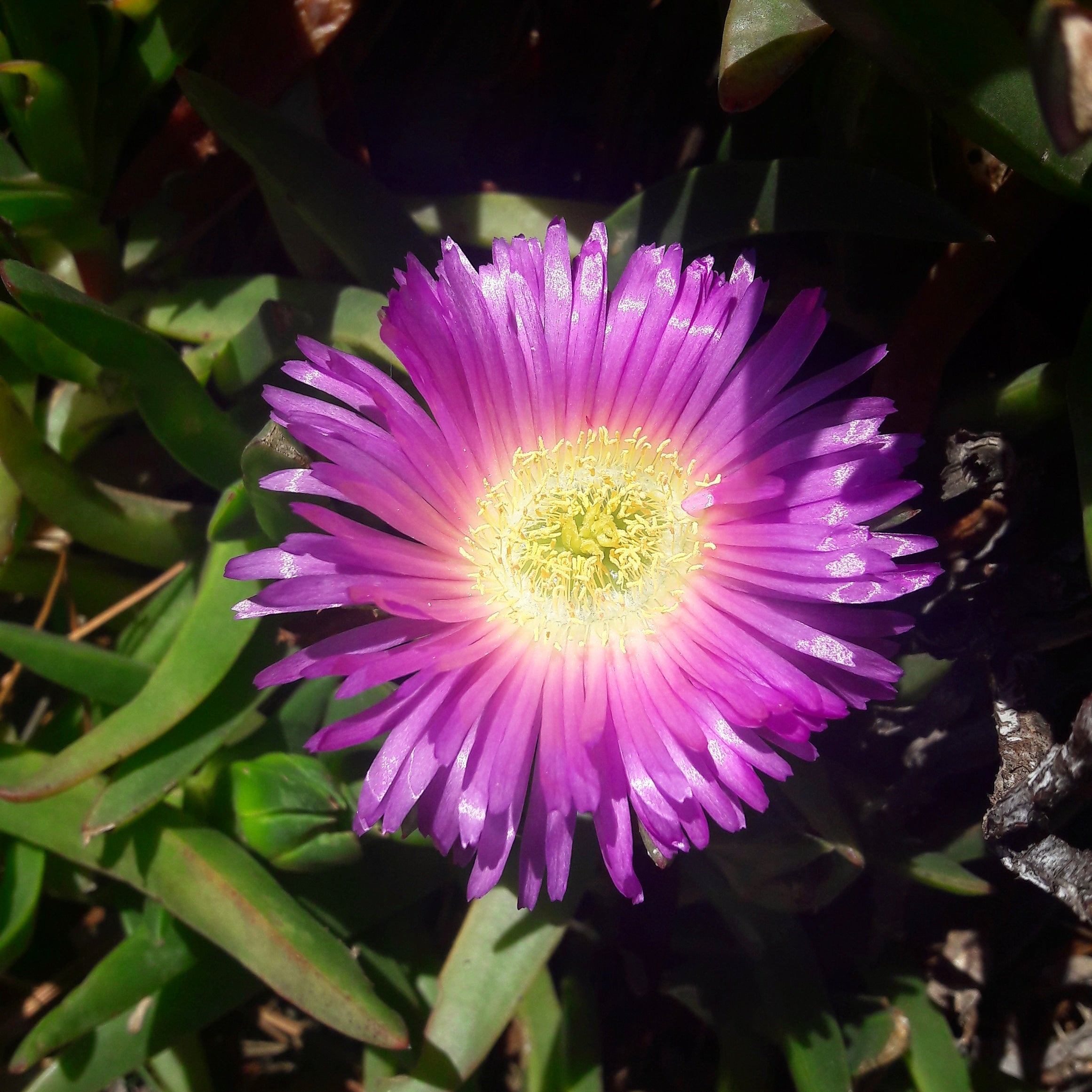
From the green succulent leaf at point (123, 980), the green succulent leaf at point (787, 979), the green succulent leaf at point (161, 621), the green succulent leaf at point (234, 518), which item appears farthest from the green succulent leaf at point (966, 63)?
the green succulent leaf at point (123, 980)

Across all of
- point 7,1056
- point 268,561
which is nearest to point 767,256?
point 268,561

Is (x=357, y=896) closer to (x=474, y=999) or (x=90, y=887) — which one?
(x=474, y=999)

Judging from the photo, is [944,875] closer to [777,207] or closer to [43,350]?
[777,207]

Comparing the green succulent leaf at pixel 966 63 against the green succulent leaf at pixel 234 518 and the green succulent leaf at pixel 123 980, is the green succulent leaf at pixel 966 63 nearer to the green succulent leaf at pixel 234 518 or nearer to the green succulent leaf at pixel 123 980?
the green succulent leaf at pixel 234 518

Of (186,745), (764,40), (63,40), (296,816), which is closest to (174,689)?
(186,745)

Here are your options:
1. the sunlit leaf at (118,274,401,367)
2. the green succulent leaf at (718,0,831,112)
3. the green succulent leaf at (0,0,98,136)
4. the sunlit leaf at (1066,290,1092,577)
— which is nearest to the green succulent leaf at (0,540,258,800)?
the sunlit leaf at (118,274,401,367)

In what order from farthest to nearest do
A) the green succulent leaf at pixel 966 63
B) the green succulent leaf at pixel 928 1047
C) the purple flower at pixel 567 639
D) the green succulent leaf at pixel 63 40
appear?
the green succulent leaf at pixel 928 1047
the green succulent leaf at pixel 63 40
the purple flower at pixel 567 639
the green succulent leaf at pixel 966 63

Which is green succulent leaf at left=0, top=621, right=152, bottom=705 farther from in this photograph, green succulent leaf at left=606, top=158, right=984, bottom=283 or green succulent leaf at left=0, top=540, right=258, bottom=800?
green succulent leaf at left=606, top=158, right=984, bottom=283
